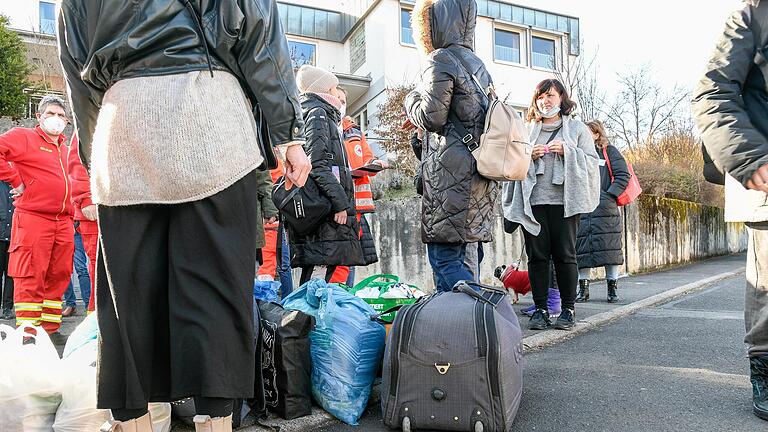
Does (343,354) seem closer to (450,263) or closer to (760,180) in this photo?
(450,263)

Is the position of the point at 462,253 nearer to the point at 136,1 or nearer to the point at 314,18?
the point at 136,1

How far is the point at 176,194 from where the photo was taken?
1.75m

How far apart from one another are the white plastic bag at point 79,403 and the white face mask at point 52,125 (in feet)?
12.3

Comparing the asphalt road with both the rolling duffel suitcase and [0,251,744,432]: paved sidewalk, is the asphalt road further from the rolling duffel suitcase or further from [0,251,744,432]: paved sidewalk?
the rolling duffel suitcase

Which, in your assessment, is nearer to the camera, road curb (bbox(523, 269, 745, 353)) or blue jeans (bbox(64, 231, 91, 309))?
road curb (bbox(523, 269, 745, 353))

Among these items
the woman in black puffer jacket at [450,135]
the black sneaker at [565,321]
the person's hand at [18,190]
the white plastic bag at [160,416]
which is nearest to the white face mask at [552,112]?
the woman in black puffer jacket at [450,135]

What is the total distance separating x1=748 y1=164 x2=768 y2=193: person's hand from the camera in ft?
7.98

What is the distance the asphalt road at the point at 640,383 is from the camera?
2721 millimetres

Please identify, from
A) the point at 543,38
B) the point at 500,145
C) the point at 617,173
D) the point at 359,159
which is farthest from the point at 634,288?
the point at 543,38

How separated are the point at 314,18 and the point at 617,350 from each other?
81.6 ft

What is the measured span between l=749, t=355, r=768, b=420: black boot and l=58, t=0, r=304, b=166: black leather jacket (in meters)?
2.37

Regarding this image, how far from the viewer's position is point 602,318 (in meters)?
5.29

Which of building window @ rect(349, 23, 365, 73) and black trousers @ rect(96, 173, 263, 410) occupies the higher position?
building window @ rect(349, 23, 365, 73)

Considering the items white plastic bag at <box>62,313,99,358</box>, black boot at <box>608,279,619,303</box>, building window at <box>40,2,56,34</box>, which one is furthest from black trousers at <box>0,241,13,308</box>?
building window at <box>40,2,56,34</box>
